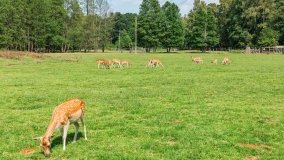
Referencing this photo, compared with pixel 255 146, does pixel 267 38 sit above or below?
above

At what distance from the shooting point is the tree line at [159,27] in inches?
4269

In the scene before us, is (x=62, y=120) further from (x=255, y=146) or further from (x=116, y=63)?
(x=116, y=63)

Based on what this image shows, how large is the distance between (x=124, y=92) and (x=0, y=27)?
76097 millimetres

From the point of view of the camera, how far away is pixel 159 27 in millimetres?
124250

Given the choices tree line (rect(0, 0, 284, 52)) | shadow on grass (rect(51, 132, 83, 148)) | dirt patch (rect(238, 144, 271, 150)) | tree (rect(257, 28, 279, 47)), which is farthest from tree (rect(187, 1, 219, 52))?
dirt patch (rect(238, 144, 271, 150))

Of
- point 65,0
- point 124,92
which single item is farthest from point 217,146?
point 65,0

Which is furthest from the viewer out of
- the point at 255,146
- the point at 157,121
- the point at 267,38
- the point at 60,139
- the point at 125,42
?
the point at 125,42

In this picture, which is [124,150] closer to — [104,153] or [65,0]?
[104,153]

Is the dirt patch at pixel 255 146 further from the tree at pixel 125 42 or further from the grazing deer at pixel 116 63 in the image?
the tree at pixel 125 42

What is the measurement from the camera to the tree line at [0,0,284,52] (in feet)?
356

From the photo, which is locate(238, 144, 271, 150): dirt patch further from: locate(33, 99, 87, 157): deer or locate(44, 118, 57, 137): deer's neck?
locate(44, 118, 57, 137): deer's neck

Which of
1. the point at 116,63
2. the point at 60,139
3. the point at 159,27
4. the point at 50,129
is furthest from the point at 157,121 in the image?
the point at 159,27

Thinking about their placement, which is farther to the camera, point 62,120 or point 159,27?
point 159,27

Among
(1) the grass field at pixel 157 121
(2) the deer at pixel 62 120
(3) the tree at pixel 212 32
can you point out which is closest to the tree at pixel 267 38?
(3) the tree at pixel 212 32
